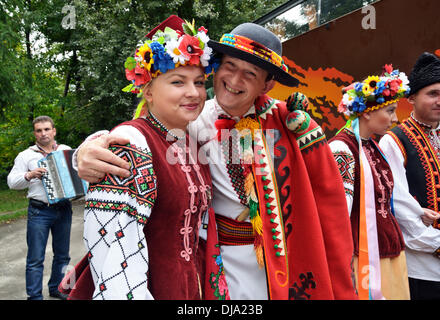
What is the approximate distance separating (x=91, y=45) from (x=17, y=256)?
757 centimetres

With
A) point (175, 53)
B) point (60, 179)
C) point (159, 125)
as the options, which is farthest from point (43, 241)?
point (175, 53)

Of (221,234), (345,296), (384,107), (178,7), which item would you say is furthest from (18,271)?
(178,7)

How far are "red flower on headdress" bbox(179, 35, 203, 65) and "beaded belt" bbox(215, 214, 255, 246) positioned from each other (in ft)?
3.22

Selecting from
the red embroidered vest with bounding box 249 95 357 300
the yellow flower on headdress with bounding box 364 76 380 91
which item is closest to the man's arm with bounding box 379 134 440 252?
the yellow flower on headdress with bounding box 364 76 380 91

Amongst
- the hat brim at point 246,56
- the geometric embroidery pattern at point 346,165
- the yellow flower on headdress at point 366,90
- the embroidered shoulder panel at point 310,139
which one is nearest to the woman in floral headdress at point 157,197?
the hat brim at point 246,56

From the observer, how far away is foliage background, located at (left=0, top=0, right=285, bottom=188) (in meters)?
9.98

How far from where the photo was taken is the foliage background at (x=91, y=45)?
998 cm

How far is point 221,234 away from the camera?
2.06 m

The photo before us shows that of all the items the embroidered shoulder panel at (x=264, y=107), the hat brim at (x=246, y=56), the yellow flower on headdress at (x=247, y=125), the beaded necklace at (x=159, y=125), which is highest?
the hat brim at (x=246, y=56)

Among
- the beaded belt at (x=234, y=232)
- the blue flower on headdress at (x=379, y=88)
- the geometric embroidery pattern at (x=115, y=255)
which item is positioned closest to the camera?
the geometric embroidery pattern at (x=115, y=255)

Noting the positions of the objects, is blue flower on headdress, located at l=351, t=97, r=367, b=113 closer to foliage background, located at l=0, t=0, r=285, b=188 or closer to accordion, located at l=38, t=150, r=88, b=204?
accordion, located at l=38, t=150, r=88, b=204

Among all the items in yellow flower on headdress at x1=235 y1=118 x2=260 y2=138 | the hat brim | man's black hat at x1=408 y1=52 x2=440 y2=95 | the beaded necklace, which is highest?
man's black hat at x1=408 y1=52 x2=440 y2=95

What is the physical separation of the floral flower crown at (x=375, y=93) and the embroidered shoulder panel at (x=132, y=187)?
225 centimetres

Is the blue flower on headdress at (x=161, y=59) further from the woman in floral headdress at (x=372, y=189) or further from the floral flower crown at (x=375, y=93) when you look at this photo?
the floral flower crown at (x=375, y=93)
